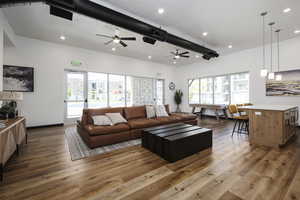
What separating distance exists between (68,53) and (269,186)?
6.83m

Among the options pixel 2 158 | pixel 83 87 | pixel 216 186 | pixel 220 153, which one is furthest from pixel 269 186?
pixel 83 87

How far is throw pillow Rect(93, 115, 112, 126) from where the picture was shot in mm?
3232

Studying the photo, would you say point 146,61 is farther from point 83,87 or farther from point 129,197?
point 129,197

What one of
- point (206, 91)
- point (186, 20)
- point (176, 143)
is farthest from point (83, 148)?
point (206, 91)

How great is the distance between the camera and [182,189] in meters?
1.67

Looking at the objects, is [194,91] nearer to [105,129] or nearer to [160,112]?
[160,112]

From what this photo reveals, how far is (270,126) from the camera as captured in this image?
2.97 meters

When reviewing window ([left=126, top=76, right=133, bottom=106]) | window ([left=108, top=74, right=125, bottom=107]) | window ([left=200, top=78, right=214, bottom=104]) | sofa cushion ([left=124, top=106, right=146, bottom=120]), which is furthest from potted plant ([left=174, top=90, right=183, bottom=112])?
sofa cushion ([left=124, top=106, right=146, bottom=120])

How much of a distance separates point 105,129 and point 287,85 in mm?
6448

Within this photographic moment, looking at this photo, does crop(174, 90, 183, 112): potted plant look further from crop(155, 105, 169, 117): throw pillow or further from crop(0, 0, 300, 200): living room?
crop(155, 105, 169, 117): throw pillow

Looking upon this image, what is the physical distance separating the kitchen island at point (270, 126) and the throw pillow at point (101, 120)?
139 inches

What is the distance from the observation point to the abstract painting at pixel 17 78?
14.0 ft

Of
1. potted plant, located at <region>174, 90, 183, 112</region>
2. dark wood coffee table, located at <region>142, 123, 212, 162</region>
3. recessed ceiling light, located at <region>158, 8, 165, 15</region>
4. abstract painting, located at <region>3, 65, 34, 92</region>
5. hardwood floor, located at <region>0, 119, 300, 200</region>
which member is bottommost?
hardwood floor, located at <region>0, 119, 300, 200</region>

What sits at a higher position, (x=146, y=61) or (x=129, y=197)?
(x=146, y=61)
